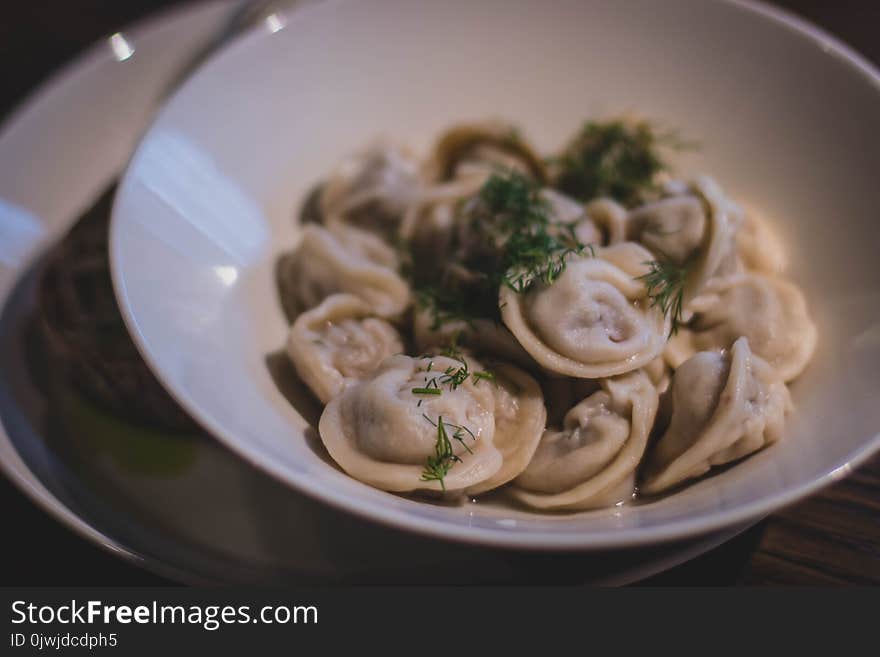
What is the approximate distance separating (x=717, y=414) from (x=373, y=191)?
1.40 meters

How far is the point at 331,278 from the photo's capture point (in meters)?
2.53

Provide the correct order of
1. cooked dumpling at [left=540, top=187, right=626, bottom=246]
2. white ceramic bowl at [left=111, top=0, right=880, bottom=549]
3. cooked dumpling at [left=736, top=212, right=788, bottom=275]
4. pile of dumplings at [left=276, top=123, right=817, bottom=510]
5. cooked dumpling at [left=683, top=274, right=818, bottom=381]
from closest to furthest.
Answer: white ceramic bowl at [left=111, top=0, right=880, bottom=549], pile of dumplings at [left=276, top=123, right=817, bottom=510], cooked dumpling at [left=683, top=274, right=818, bottom=381], cooked dumpling at [left=540, top=187, right=626, bottom=246], cooked dumpling at [left=736, top=212, right=788, bottom=275]

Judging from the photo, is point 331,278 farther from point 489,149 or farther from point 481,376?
point 489,149

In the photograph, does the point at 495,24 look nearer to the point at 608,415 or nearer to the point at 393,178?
the point at 393,178

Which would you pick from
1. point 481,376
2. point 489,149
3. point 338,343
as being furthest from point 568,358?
point 489,149

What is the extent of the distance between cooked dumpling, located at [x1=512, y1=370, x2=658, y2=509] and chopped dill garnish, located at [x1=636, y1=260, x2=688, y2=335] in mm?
197

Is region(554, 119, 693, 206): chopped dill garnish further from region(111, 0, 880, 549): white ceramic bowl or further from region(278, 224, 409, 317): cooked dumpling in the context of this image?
region(278, 224, 409, 317): cooked dumpling

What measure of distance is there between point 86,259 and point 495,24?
1.72 meters

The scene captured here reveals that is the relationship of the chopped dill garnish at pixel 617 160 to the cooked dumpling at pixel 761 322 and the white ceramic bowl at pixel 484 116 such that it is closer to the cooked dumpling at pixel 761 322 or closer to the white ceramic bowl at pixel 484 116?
the white ceramic bowl at pixel 484 116

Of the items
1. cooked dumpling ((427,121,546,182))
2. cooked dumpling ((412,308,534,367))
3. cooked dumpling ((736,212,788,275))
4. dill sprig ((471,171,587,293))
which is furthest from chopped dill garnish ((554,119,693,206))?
cooked dumpling ((412,308,534,367))

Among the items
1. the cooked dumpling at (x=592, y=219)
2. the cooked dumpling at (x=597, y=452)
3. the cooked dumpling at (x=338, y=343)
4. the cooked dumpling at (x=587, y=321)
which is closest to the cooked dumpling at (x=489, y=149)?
the cooked dumpling at (x=592, y=219)

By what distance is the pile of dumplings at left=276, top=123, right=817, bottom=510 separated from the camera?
1.99m

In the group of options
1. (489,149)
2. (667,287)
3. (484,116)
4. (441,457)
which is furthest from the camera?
(484,116)

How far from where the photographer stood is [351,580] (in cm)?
216
